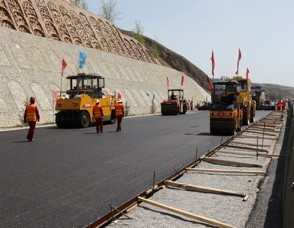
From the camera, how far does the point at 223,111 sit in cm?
1658

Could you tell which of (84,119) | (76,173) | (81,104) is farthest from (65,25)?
(76,173)

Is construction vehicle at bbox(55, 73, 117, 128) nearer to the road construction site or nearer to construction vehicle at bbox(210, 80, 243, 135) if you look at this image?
construction vehicle at bbox(210, 80, 243, 135)

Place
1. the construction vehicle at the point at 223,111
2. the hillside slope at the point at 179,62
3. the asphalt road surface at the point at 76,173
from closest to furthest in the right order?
the asphalt road surface at the point at 76,173
the construction vehicle at the point at 223,111
the hillside slope at the point at 179,62

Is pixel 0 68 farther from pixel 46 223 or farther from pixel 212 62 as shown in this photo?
pixel 46 223

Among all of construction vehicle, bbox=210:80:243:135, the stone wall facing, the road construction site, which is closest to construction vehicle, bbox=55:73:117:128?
construction vehicle, bbox=210:80:243:135

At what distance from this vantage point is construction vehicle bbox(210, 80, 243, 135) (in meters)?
16.4

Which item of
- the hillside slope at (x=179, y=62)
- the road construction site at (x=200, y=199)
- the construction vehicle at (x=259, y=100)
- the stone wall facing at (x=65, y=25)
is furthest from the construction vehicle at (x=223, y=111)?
the hillside slope at (x=179, y=62)

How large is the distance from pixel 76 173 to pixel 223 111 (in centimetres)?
994

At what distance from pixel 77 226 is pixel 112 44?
49.8 metres

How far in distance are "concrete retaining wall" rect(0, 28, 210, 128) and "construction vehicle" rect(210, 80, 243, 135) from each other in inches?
475

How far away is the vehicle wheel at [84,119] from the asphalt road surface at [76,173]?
17.7ft

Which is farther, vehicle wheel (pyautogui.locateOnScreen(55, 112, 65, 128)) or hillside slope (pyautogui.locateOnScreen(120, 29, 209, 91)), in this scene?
hillside slope (pyautogui.locateOnScreen(120, 29, 209, 91))

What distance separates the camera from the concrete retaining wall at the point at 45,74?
23.6 m

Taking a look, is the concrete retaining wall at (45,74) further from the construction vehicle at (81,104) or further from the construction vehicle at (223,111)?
the construction vehicle at (223,111)
